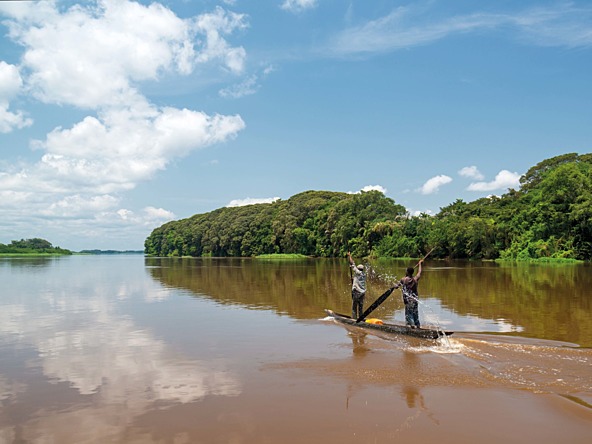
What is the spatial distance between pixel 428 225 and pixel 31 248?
145202 millimetres

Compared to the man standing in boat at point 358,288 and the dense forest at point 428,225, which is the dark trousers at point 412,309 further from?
the dense forest at point 428,225

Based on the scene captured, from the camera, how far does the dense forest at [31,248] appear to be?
162 metres

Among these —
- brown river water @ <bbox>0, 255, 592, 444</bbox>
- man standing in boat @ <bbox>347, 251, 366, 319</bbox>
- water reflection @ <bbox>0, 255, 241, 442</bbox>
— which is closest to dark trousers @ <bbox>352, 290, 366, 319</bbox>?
man standing in boat @ <bbox>347, 251, 366, 319</bbox>

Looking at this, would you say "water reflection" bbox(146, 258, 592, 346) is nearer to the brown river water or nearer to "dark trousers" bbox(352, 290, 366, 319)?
the brown river water

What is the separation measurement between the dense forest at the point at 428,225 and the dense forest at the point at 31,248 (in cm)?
6245

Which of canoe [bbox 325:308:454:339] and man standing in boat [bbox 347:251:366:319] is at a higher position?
man standing in boat [bbox 347:251:366:319]

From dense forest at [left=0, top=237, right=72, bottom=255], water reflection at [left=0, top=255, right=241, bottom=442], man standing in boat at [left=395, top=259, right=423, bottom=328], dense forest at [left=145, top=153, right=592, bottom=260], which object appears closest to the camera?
water reflection at [left=0, top=255, right=241, bottom=442]

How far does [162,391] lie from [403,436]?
4.34 m

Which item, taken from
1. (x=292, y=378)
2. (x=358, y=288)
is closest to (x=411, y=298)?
(x=358, y=288)

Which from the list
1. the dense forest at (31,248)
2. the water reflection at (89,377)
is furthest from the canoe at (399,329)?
the dense forest at (31,248)

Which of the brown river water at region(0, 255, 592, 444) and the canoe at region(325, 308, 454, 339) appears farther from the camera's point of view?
the canoe at region(325, 308, 454, 339)

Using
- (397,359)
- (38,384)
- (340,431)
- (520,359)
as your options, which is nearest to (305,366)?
(397,359)

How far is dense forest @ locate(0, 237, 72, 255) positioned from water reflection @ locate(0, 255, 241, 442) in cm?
16639

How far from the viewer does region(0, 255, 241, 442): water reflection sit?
7109 millimetres
